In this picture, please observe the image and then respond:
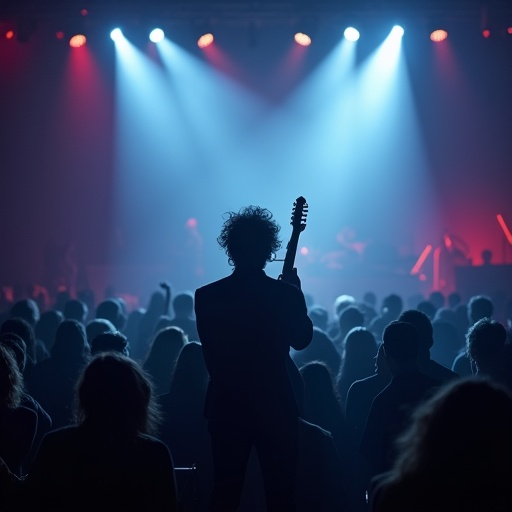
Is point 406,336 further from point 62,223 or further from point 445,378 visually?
point 62,223

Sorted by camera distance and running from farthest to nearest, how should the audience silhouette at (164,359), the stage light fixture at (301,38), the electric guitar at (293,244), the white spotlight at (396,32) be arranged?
the white spotlight at (396,32) < the stage light fixture at (301,38) < the audience silhouette at (164,359) < the electric guitar at (293,244)

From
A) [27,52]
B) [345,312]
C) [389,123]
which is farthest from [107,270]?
[345,312]

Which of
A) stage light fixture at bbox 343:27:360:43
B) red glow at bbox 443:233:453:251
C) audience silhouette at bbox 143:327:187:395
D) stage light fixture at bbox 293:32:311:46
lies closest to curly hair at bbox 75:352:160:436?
audience silhouette at bbox 143:327:187:395

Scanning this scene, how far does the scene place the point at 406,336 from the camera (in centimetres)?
428

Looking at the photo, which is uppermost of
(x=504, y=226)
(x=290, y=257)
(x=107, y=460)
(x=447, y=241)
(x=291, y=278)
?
(x=504, y=226)

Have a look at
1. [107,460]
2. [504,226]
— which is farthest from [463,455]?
[504,226]

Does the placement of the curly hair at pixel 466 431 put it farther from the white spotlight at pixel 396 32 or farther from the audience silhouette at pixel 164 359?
the white spotlight at pixel 396 32

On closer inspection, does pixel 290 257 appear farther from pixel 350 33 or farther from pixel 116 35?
pixel 116 35

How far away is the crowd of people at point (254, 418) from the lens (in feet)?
7.37

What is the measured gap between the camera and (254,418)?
3.63m

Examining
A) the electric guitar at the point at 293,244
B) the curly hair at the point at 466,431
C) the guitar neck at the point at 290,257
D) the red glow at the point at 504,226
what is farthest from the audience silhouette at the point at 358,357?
the red glow at the point at 504,226

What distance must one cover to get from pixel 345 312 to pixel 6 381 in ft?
16.0

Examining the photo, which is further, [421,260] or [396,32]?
[421,260]

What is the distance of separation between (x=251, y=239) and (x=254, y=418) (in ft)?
2.92
